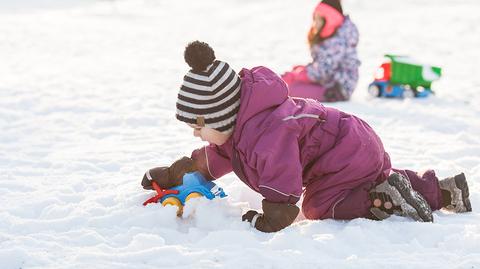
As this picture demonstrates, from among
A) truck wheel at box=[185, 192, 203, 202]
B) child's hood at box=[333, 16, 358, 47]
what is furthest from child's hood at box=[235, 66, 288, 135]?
child's hood at box=[333, 16, 358, 47]

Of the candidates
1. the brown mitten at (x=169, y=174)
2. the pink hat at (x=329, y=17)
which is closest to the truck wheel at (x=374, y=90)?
the pink hat at (x=329, y=17)

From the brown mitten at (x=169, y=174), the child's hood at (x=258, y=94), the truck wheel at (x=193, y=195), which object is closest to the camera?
the child's hood at (x=258, y=94)

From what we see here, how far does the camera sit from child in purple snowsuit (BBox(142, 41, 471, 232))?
9.07ft

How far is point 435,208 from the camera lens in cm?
315

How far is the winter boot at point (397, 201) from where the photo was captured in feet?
9.53

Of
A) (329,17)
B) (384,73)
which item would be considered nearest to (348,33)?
(329,17)

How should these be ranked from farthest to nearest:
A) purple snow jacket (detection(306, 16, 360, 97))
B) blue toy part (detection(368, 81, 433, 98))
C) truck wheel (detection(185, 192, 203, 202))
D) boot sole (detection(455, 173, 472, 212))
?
blue toy part (detection(368, 81, 433, 98)) → purple snow jacket (detection(306, 16, 360, 97)) → boot sole (detection(455, 173, 472, 212)) → truck wheel (detection(185, 192, 203, 202))

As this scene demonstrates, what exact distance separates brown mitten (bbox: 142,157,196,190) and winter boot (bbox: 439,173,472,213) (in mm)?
1231

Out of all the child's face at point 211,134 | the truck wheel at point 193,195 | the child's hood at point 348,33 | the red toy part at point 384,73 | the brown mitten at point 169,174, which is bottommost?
the truck wheel at point 193,195

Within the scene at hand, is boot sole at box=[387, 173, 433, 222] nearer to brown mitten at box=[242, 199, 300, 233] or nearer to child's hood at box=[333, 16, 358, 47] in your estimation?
brown mitten at box=[242, 199, 300, 233]

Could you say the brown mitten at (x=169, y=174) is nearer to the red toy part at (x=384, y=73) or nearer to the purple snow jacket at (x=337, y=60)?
the purple snow jacket at (x=337, y=60)

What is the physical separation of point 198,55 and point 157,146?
5.89 ft

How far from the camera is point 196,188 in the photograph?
3094mm

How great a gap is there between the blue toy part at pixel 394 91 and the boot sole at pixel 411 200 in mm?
3601
